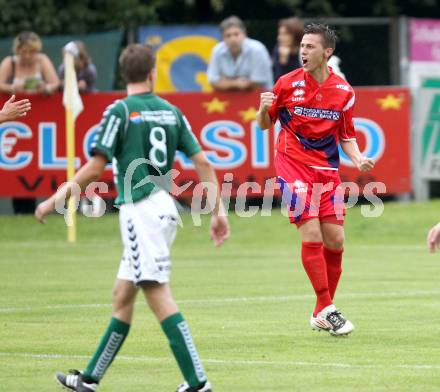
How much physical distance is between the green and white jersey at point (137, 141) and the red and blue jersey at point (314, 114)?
11.6 ft

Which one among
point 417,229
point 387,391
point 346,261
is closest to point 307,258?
point 387,391

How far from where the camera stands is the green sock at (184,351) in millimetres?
7805

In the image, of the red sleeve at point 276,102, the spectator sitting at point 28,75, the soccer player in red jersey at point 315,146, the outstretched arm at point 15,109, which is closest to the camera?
the outstretched arm at point 15,109

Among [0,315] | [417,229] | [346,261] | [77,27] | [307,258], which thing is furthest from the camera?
[77,27]

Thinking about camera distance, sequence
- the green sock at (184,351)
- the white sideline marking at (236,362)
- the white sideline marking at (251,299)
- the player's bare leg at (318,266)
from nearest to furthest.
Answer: the green sock at (184,351) → the white sideline marking at (236,362) → the player's bare leg at (318,266) → the white sideline marking at (251,299)

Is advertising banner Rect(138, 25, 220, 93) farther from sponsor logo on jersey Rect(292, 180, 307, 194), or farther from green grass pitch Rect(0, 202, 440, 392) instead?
sponsor logo on jersey Rect(292, 180, 307, 194)

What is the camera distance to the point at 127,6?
26.0 m

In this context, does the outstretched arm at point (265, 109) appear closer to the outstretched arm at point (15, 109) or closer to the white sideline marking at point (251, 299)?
the outstretched arm at point (15, 109)

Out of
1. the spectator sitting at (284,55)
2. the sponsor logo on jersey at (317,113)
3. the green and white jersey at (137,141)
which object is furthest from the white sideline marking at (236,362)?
the spectator sitting at (284,55)

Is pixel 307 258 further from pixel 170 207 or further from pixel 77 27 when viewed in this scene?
pixel 77 27

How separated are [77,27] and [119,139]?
1813 centimetres

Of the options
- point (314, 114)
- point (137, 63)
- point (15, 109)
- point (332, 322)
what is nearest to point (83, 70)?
point (314, 114)

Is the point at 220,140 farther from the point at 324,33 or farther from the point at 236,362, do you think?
the point at 236,362

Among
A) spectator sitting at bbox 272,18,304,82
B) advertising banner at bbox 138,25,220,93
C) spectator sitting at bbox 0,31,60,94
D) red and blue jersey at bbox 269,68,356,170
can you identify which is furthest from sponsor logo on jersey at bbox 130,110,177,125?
advertising banner at bbox 138,25,220,93
